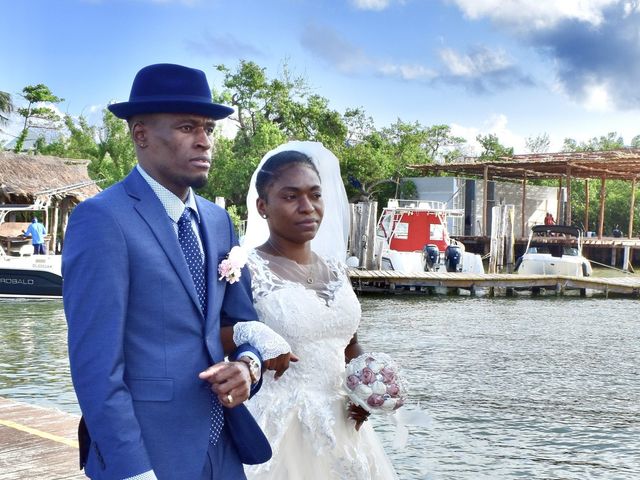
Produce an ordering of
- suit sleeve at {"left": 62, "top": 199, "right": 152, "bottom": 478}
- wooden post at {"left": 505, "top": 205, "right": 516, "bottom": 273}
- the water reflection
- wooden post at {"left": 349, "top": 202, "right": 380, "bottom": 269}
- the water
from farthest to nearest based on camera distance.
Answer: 1. wooden post at {"left": 505, "top": 205, "right": 516, "bottom": 273}
2. wooden post at {"left": 349, "top": 202, "right": 380, "bottom": 269}
3. the water reflection
4. the water
5. suit sleeve at {"left": 62, "top": 199, "right": 152, "bottom": 478}

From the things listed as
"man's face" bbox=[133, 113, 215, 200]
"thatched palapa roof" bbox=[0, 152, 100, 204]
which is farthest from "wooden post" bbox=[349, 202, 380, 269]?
"man's face" bbox=[133, 113, 215, 200]

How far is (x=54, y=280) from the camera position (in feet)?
67.6

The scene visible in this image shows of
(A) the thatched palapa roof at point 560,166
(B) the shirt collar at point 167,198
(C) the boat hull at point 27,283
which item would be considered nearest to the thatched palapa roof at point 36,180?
(C) the boat hull at point 27,283

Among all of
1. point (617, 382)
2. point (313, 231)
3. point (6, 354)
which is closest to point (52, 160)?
point (6, 354)

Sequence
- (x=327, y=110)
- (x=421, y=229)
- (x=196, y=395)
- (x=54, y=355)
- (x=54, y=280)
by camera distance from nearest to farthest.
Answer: (x=196, y=395)
(x=54, y=355)
(x=54, y=280)
(x=421, y=229)
(x=327, y=110)

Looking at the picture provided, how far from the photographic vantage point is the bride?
297 cm

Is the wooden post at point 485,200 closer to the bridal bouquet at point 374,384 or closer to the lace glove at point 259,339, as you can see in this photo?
the bridal bouquet at point 374,384

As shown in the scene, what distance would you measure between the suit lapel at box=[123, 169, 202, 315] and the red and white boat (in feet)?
81.1

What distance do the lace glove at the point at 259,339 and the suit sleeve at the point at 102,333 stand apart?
1.21 feet

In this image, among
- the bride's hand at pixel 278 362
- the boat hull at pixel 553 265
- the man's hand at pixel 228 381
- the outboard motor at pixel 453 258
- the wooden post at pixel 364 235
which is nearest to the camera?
the man's hand at pixel 228 381

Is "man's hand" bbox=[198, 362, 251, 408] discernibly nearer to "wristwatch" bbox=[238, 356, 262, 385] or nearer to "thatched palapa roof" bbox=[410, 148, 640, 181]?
"wristwatch" bbox=[238, 356, 262, 385]

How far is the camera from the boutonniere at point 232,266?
2213 mm

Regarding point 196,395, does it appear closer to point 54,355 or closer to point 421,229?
point 54,355

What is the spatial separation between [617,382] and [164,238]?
10815 millimetres
